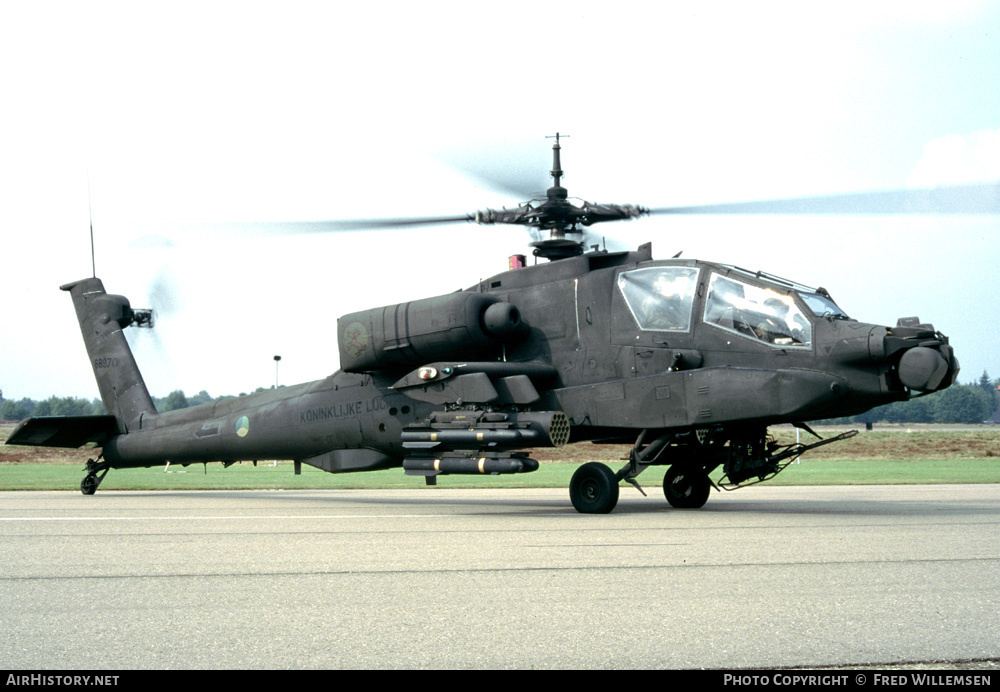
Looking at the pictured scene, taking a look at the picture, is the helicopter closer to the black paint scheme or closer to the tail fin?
the black paint scheme

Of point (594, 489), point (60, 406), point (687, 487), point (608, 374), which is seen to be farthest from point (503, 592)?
point (60, 406)

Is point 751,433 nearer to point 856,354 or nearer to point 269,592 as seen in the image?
point 856,354

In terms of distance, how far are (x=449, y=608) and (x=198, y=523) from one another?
6806 mm

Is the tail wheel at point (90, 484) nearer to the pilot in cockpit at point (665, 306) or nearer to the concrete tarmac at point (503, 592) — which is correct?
the concrete tarmac at point (503, 592)

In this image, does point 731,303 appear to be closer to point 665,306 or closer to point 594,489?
point 665,306

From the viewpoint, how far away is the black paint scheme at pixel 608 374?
1109cm

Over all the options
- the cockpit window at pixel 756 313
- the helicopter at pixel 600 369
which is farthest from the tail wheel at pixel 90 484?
the cockpit window at pixel 756 313

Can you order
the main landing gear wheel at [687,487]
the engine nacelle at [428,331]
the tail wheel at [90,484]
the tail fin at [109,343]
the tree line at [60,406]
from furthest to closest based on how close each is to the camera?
the tree line at [60,406] → the tail fin at [109,343] → the tail wheel at [90,484] → the main landing gear wheel at [687,487] → the engine nacelle at [428,331]

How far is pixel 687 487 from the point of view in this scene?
13641mm

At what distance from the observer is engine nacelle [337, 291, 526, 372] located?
13.4 metres

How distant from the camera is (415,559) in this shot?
24.2ft

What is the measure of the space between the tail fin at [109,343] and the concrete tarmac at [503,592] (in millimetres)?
8522

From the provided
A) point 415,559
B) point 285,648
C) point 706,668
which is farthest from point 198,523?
point 706,668

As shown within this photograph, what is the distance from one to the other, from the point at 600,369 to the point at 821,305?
9.93 ft
